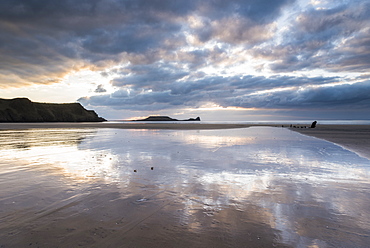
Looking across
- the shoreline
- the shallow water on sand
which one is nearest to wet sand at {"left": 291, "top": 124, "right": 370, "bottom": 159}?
the shoreline

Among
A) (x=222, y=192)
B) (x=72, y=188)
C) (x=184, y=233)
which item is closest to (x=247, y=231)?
(x=184, y=233)

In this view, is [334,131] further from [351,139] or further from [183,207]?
[183,207]

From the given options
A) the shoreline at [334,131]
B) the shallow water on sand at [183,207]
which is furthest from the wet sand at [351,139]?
the shallow water on sand at [183,207]

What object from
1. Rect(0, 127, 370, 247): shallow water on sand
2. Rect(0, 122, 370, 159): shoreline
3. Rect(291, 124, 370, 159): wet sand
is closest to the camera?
Rect(0, 127, 370, 247): shallow water on sand

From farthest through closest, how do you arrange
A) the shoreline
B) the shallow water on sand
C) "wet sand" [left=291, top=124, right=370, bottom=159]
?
the shoreline
"wet sand" [left=291, top=124, right=370, bottom=159]
the shallow water on sand

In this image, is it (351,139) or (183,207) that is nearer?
(183,207)

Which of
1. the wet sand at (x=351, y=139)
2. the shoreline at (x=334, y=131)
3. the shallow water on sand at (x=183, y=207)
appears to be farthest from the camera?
the shoreline at (x=334, y=131)

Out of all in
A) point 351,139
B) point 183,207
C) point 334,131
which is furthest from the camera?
point 334,131

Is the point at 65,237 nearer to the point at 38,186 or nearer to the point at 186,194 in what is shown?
the point at 186,194

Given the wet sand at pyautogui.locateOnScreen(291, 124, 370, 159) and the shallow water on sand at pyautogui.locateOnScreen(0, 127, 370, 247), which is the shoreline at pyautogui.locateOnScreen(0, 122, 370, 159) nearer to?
the wet sand at pyautogui.locateOnScreen(291, 124, 370, 159)

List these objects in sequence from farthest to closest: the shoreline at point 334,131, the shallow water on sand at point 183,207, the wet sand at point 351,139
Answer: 1. the shoreline at point 334,131
2. the wet sand at point 351,139
3. the shallow water on sand at point 183,207

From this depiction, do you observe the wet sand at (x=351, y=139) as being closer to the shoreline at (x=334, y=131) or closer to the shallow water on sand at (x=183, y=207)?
the shoreline at (x=334, y=131)

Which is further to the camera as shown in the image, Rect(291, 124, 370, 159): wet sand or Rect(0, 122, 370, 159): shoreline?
Rect(0, 122, 370, 159): shoreline

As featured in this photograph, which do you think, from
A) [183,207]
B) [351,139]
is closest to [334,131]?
[351,139]
